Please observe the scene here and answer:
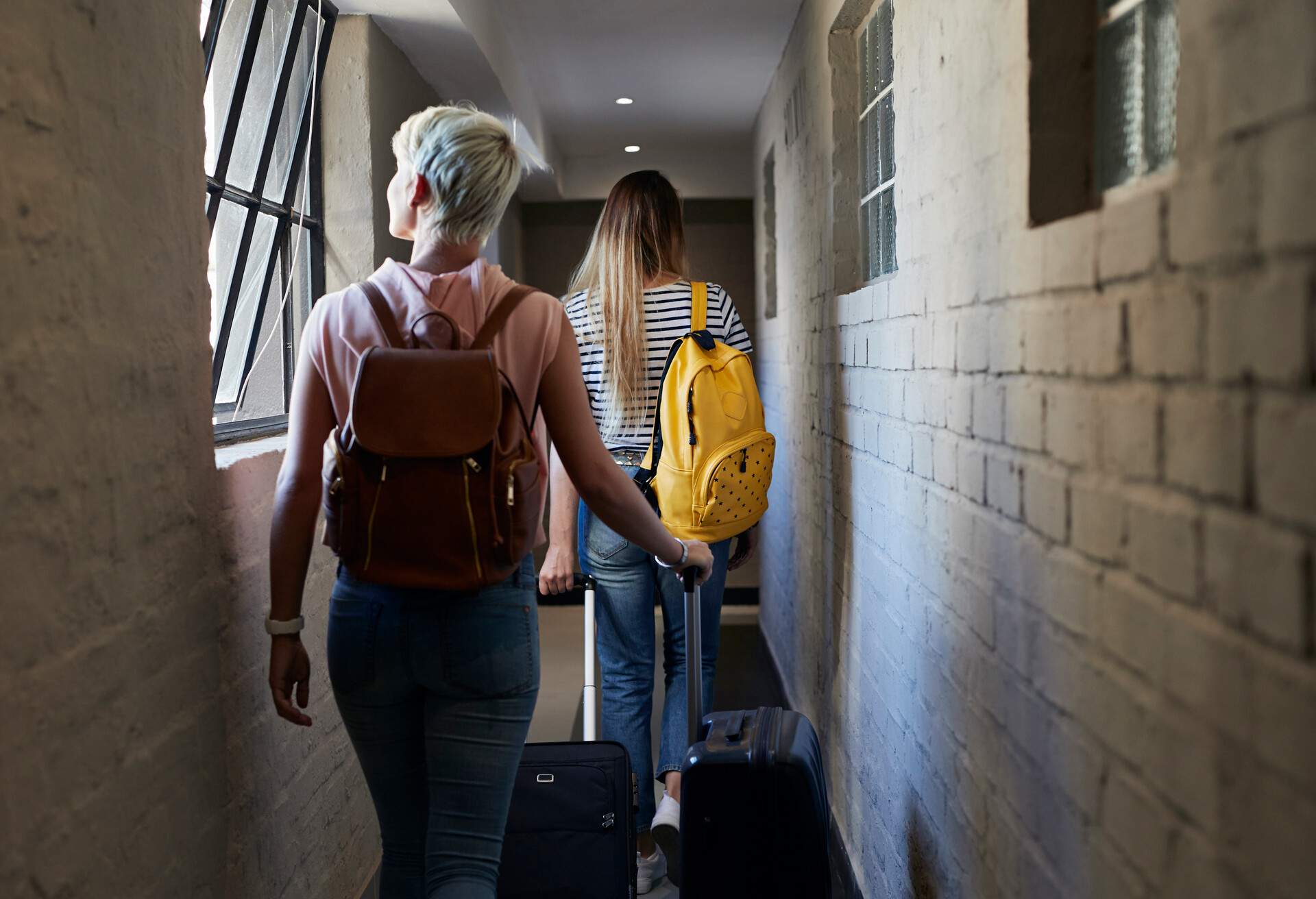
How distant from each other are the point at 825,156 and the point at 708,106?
3072 mm

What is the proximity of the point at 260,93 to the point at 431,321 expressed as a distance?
6.56 feet

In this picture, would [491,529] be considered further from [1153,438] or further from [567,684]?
[567,684]

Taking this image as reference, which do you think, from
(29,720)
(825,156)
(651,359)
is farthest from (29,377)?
(825,156)

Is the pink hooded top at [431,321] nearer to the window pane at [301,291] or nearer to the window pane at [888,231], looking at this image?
the window pane at [888,231]

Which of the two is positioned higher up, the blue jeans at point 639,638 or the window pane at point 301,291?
A: the window pane at point 301,291

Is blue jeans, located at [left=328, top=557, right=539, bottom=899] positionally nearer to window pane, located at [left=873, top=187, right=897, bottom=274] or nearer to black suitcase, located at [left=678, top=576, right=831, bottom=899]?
black suitcase, located at [left=678, top=576, right=831, bottom=899]

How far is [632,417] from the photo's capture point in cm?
273

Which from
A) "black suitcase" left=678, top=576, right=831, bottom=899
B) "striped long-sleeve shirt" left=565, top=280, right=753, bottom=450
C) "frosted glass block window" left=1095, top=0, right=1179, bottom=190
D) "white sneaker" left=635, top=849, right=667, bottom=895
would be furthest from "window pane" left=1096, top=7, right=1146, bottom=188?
"white sneaker" left=635, top=849, right=667, bottom=895

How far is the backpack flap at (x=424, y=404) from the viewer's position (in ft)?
5.05

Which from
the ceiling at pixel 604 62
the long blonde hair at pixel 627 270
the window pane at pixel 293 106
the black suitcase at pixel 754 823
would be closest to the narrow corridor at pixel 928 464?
the window pane at pixel 293 106

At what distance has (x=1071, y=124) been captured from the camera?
1475 mm

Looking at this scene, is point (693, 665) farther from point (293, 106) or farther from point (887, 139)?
point (293, 106)

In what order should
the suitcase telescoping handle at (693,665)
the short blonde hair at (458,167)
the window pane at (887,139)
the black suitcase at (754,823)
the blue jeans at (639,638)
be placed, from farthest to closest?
the window pane at (887,139)
the blue jeans at (639,638)
the suitcase telescoping handle at (693,665)
the black suitcase at (754,823)
the short blonde hair at (458,167)

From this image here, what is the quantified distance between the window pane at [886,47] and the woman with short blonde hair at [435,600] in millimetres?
1479
